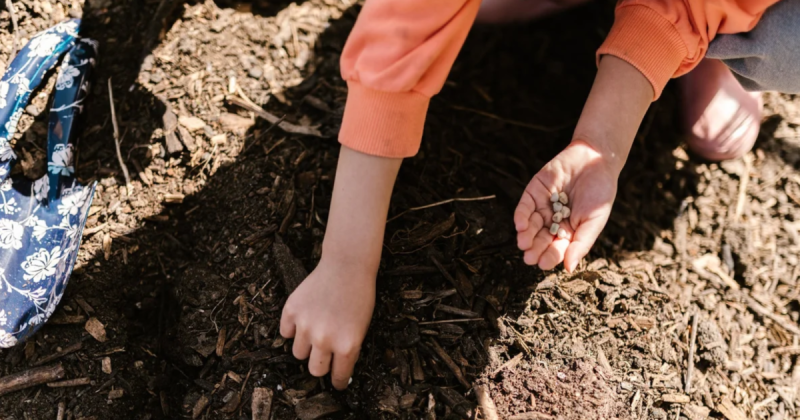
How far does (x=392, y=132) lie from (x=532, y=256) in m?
0.43

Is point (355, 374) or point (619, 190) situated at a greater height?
point (619, 190)

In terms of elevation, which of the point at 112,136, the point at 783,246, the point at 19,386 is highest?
the point at 783,246

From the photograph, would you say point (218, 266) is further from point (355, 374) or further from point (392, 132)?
point (392, 132)

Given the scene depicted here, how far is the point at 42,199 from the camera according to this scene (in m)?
1.64

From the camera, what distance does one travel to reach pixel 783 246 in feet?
6.23

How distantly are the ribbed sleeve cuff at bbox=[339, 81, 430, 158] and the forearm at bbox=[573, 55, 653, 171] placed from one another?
43 cm

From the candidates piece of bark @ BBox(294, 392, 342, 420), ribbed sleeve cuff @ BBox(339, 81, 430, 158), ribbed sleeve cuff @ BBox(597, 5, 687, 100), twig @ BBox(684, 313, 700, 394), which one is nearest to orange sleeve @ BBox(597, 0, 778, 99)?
ribbed sleeve cuff @ BBox(597, 5, 687, 100)

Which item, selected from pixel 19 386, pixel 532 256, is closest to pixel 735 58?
pixel 532 256

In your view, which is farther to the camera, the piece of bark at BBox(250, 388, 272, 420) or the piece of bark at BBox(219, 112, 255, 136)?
the piece of bark at BBox(219, 112, 255, 136)

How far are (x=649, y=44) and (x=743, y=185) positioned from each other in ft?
2.71

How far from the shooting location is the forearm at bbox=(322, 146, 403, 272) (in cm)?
135

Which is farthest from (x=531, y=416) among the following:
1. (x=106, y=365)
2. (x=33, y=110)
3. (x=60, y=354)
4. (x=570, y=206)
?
(x=33, y=110)

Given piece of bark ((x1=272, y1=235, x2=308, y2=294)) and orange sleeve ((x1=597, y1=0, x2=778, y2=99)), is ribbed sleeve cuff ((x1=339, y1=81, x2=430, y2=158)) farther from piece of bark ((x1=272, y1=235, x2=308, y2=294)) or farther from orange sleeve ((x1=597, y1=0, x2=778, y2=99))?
orange sleeve ((x1=597, y1=0, x2=778, y2=99))

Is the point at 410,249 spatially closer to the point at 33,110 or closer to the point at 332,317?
the point at 332,317
